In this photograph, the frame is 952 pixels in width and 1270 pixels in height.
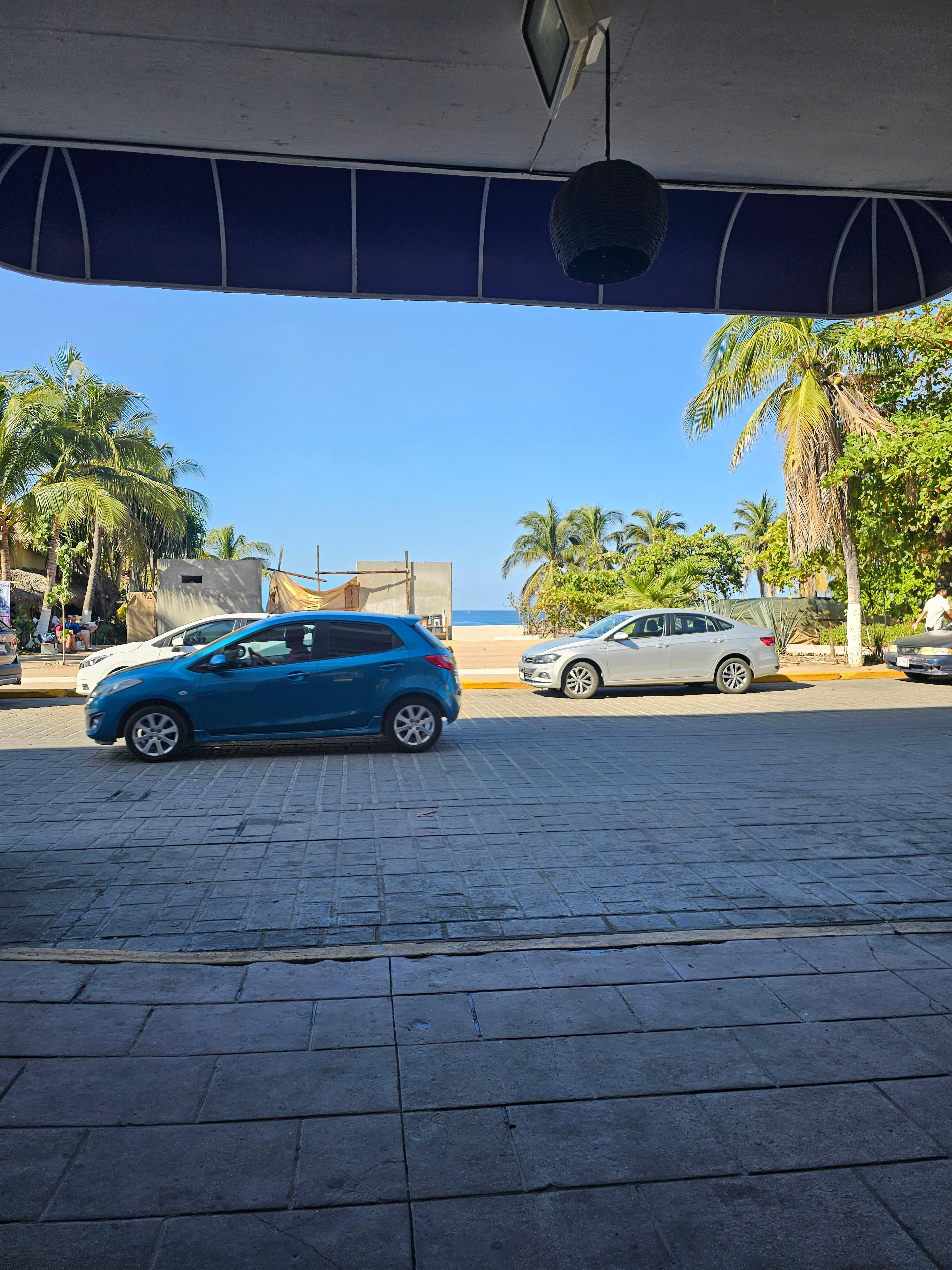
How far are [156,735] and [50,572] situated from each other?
74.3 ft

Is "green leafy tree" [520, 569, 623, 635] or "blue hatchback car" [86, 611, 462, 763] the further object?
"green leafy tree" [520, 569, 623, 635]

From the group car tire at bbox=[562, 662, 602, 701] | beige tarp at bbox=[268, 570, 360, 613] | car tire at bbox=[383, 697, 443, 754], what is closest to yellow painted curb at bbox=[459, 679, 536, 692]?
car tire at bbox=[562, 662, 602, 701]

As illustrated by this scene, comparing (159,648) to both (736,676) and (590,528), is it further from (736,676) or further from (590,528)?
(590,528)

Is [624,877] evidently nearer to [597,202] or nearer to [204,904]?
[204,904]

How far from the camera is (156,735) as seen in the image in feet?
30.8

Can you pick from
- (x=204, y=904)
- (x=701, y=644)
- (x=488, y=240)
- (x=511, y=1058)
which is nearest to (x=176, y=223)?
(x=488, y=240)

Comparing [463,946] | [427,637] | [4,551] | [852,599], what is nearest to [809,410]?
[852,599]

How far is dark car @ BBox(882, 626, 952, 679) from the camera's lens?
17109 millimetres

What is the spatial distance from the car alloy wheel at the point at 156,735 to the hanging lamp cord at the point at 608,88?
691cm

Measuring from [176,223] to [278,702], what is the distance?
5.03 metres

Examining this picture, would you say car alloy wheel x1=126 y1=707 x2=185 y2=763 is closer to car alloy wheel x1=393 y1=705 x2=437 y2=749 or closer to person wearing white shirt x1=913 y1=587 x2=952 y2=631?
car alloy wheel x1=393 y1=705 x2=437 y2=749

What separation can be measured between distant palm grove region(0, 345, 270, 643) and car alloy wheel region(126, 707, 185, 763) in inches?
765

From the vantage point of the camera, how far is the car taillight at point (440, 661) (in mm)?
10031

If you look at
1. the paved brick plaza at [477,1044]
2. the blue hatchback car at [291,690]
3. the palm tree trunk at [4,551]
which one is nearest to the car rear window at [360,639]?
the blue hatchback car at [291,690]
